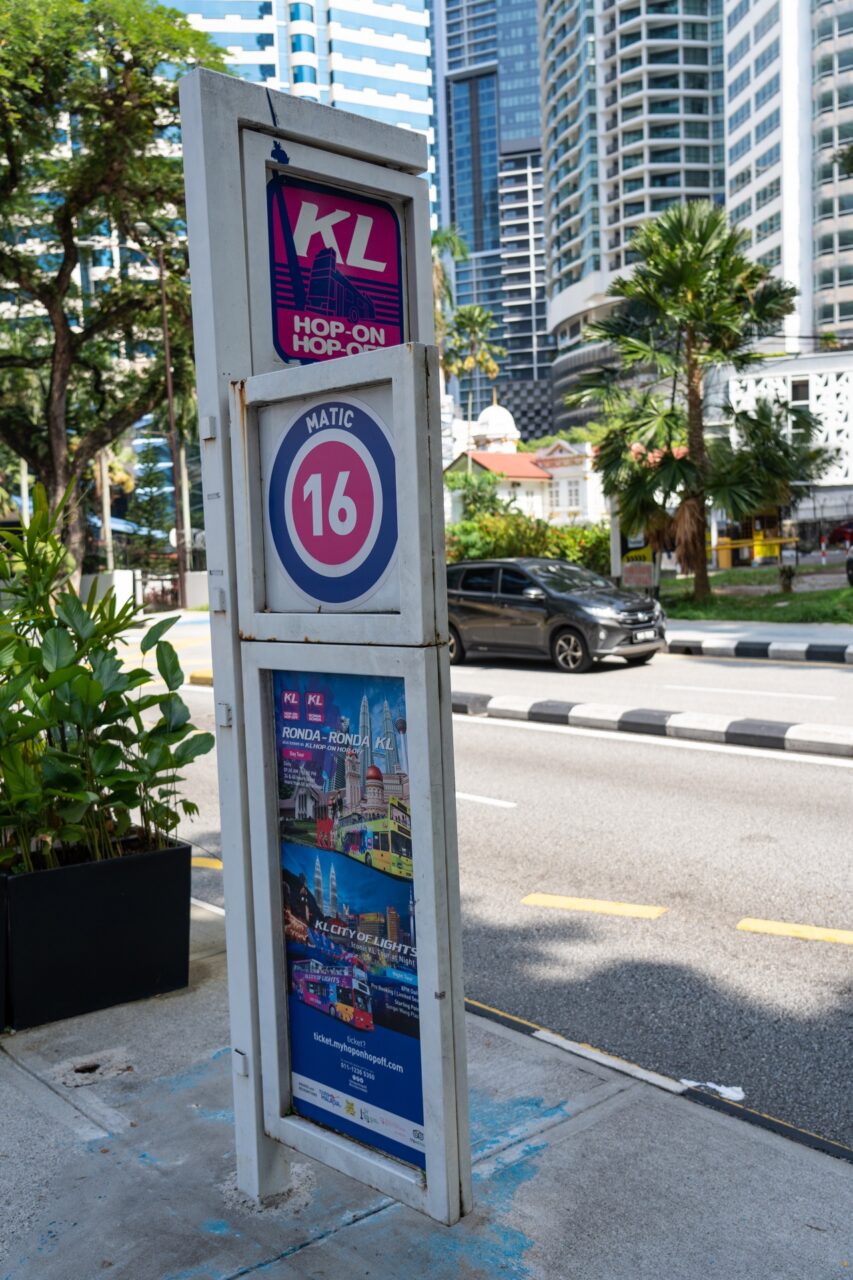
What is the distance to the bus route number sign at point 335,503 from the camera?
2.77 metres

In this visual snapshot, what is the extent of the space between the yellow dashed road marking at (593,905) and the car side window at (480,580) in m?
11.1

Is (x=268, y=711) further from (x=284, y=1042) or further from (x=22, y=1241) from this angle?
(x=22, y=1241)

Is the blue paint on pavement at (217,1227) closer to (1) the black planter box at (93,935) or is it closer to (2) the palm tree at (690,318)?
(1) the black planter box at (93,935)

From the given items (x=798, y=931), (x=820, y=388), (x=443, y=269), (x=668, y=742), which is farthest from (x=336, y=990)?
(x=820, y=388)

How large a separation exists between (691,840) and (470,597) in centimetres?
1036

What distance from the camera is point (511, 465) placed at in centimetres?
6450

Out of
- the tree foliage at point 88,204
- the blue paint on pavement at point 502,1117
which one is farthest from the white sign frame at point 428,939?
the tree foliage at point 88,204

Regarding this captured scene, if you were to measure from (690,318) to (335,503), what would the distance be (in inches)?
770

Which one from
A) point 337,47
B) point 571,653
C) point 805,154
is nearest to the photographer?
point 571,653

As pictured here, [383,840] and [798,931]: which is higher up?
[383,840]

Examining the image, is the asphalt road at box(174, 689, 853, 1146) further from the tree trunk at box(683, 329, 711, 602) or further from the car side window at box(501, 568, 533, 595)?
the tree trunk at box(683, 329, 711, 602)

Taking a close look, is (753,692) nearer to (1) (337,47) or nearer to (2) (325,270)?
(2) (325,270)

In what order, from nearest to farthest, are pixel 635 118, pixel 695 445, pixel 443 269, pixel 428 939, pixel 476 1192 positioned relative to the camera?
1. pixel 428 939
2. pixel 476 1192
3. pixel 695 445
4. pixel 443 269
5. pixel 635 118

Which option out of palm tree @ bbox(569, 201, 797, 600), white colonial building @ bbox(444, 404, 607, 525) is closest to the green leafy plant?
palm tree @ bbox(569, 201, 797, 600)
